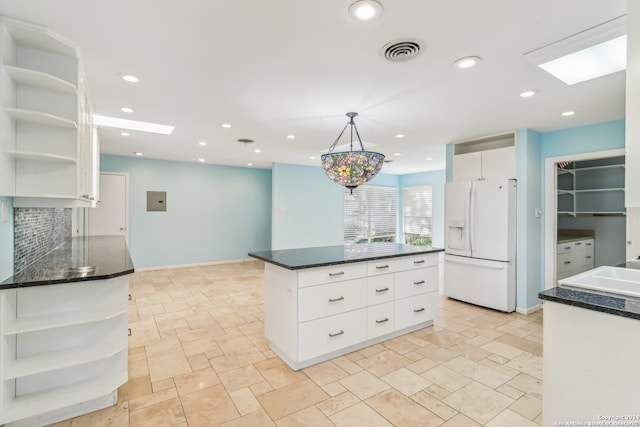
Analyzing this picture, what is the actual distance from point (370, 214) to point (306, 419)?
22.3 ft

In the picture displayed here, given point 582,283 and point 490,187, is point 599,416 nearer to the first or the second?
point 582,283

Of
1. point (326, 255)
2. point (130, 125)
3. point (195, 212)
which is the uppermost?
point (130, 125)

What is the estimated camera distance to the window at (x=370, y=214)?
313 inches

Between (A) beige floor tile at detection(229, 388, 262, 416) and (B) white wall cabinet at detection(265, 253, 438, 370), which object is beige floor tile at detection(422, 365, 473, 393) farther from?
(A) beige floor tile at detection(229, 388, 262, 416)

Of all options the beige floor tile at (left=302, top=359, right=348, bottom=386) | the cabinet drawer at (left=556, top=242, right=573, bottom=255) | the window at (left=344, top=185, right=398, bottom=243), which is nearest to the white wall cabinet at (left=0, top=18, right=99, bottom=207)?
the beige floor tile at (left=302, top=359, right=348, bottom=386)

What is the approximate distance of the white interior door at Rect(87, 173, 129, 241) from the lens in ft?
19.1

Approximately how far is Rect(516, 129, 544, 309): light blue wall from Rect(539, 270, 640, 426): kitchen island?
8.79 feet

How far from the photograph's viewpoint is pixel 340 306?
2.68 meters

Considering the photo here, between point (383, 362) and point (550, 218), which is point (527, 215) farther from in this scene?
point (383, 362)

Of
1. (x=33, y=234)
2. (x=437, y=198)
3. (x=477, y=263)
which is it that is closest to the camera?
(x=33, y=234)

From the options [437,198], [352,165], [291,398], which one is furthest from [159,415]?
[437,198]

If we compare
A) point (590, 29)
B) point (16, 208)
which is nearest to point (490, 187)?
point (590, 29)

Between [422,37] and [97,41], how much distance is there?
2030 millimetres

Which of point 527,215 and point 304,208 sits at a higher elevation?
point 304,208
